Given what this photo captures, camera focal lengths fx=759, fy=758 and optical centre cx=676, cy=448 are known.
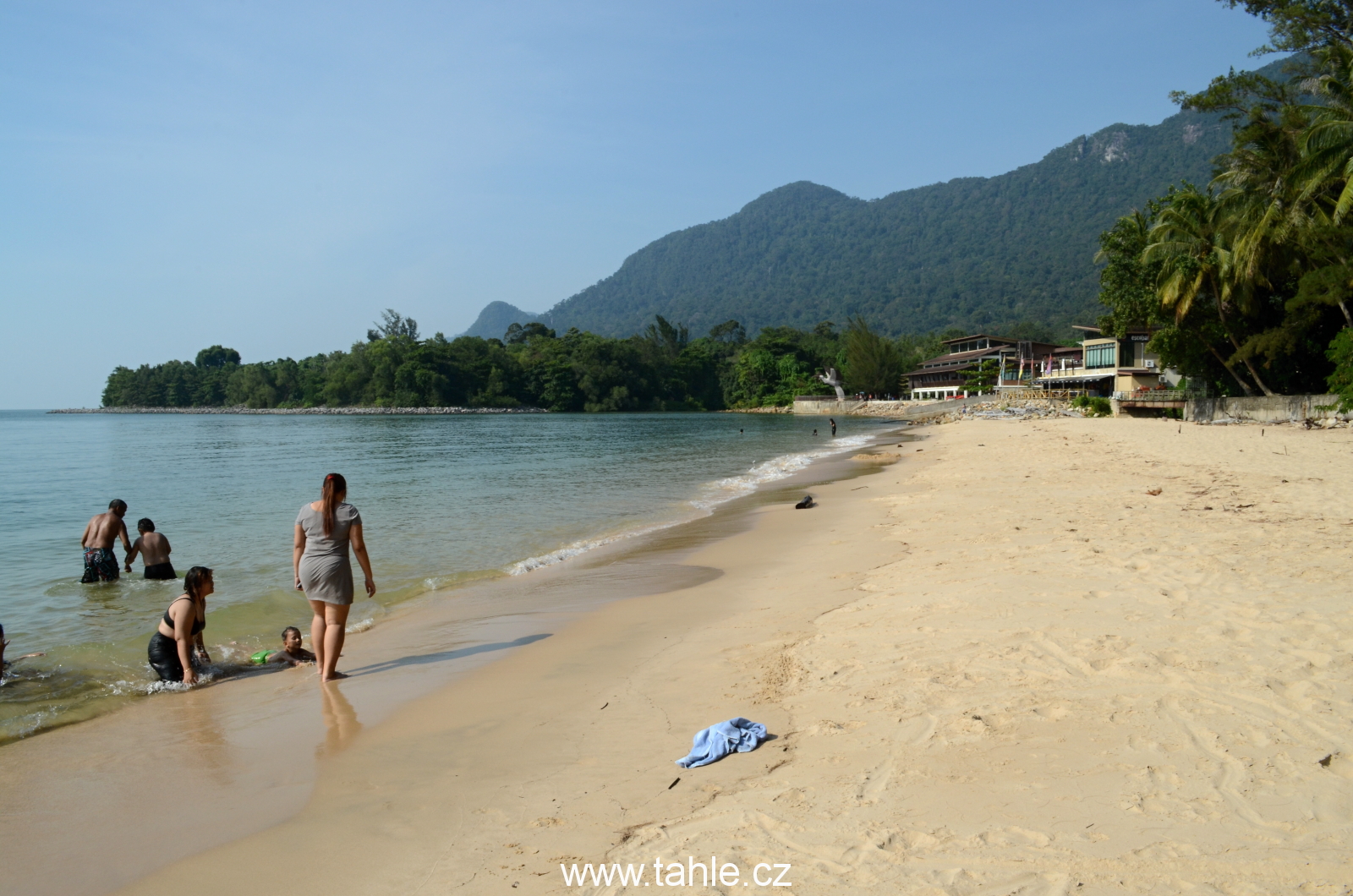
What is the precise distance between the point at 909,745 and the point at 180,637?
19.8 feet

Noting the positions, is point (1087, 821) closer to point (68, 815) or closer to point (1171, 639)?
point (1171, 639)

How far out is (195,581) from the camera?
21.6ft

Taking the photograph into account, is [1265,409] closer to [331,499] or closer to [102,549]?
[331,499]

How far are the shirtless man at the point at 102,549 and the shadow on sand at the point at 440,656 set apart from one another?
6.25 metres

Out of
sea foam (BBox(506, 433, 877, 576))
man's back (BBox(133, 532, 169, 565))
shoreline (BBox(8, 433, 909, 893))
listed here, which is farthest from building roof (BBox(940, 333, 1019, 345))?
man's back (BBox(133, 532, 169, 565))

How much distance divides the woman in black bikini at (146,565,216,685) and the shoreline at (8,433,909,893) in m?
0.33

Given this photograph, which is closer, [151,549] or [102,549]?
[102,549]

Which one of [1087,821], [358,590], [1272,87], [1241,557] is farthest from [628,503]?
[1272,87]

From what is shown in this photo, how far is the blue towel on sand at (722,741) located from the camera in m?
4.14

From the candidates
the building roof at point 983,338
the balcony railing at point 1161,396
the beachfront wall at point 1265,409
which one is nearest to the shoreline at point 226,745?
the beachfront wall at point 1265,409

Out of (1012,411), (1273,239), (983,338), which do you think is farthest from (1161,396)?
(983,338)

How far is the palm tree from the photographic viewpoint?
33.7m

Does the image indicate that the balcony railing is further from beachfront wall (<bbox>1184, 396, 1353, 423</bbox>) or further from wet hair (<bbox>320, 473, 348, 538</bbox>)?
wet hair (<bbox>320, 473, 348, 538</bbox>)

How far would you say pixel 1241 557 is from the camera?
7594 millimetres
